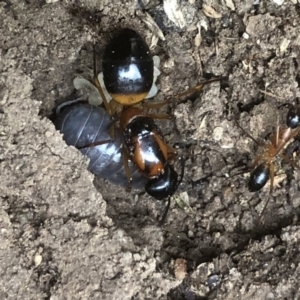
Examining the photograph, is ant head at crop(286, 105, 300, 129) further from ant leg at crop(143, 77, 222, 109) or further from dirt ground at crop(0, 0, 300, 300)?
ant leg at crop(143, 77, 222, 109)

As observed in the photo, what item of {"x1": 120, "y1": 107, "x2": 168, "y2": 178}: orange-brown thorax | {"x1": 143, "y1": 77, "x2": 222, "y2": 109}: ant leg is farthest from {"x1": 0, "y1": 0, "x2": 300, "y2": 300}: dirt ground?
{"x1": 120, "y1": 107, "x2": 168, "y2": 178}: orange-brown thorax

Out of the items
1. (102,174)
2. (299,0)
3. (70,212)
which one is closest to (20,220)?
(70,212)

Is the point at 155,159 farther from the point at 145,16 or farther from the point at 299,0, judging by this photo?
the point at 299,0

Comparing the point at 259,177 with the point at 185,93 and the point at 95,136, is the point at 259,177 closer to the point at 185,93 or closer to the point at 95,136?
the point at 185,93

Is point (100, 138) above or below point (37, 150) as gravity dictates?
below

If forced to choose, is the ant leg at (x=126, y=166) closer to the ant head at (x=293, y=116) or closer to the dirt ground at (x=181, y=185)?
the dirt ground at (x=181, y=185)

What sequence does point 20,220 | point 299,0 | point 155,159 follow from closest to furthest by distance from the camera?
point 20,220 < point 299,0 < point 155,159

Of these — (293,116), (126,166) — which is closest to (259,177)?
(293,116)

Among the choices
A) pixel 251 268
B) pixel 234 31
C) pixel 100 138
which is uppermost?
pixel 234 31
